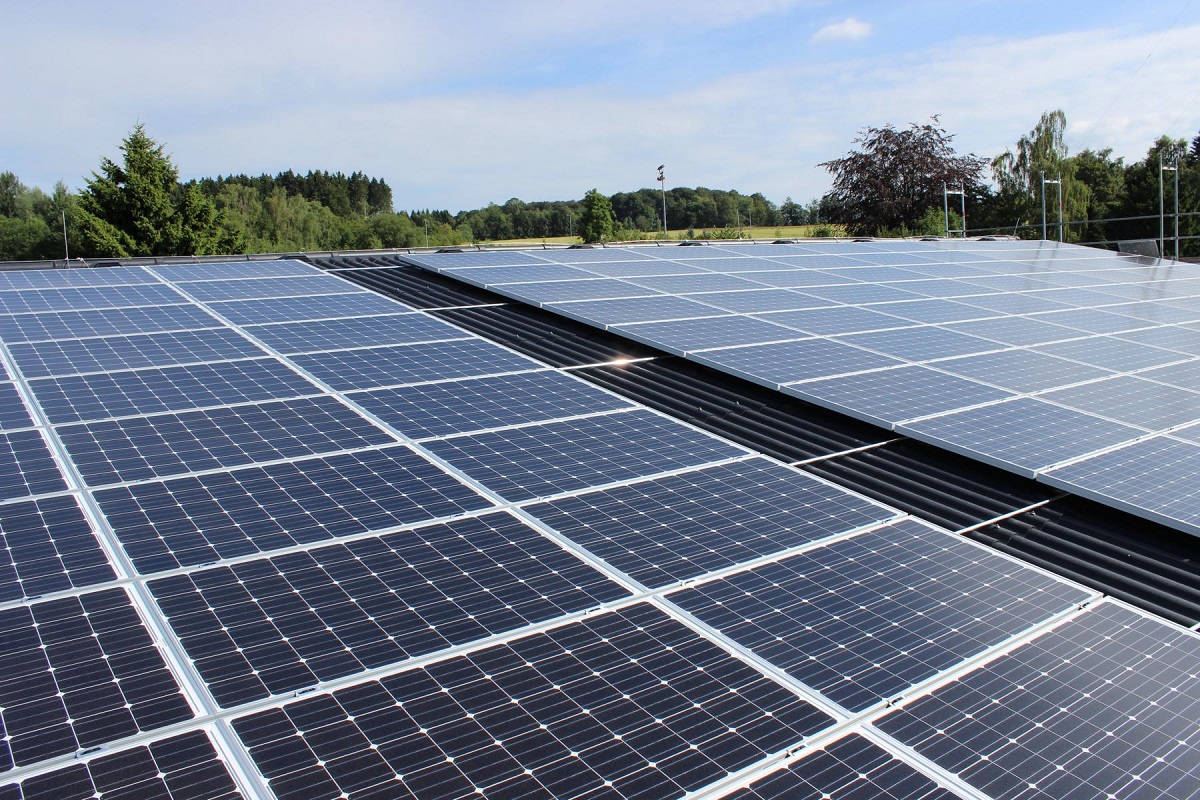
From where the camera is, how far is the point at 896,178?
300ft

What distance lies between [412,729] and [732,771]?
259 cm

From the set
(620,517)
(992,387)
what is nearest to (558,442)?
(620,517)

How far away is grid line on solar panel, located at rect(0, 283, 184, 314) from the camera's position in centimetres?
1920

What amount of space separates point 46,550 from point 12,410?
4983 mm

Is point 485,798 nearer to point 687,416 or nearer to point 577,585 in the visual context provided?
point 577,585

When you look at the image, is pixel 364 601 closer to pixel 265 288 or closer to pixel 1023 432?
pixel 1023 432

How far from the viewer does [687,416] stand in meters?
15.2

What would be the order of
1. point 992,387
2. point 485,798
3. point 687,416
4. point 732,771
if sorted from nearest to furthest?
point 485,798 → point 732,771 → point 687,416 → point 992,387

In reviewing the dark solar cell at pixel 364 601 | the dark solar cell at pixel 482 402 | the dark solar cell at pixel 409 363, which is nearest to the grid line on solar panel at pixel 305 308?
the dark solar cell at pixel 409 363

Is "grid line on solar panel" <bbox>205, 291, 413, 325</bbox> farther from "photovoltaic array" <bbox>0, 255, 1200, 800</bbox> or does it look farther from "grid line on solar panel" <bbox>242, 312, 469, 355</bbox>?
"photovoltaic array" <bbox>0, 255, 1200, 800</bbox>

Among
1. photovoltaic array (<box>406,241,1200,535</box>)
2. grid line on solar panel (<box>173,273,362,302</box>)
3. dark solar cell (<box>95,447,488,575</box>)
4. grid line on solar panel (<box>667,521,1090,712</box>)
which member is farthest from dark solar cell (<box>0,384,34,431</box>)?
photovoltaic array (<box>406,241,1200,535</box>)

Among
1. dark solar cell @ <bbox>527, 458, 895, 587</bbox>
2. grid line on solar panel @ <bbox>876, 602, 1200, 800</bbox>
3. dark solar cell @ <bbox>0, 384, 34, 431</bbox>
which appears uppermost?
dark solar cell @ <bbox>0, 384, 34, 431</bbox>

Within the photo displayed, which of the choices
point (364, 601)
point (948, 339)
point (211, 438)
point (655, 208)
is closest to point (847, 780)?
point (364, 601)

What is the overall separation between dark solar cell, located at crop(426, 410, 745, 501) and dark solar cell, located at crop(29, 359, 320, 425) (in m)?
3.79
